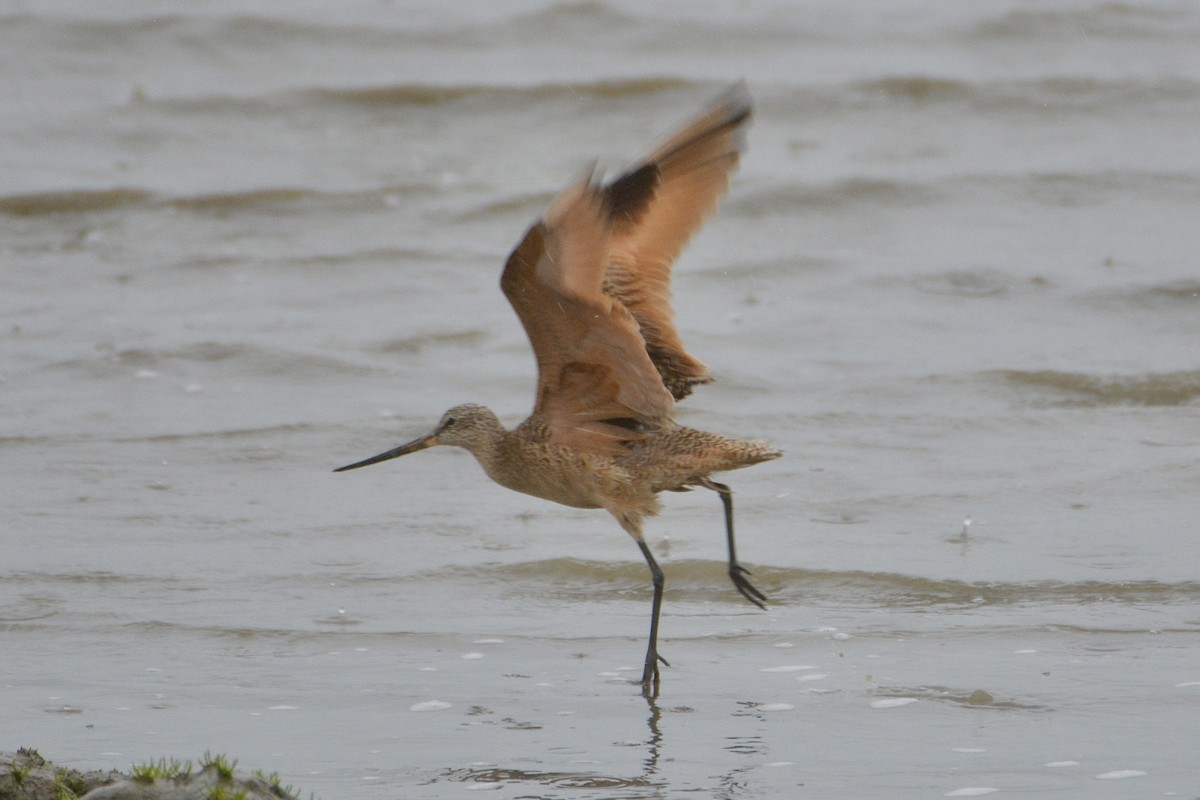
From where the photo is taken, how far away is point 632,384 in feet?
18.7

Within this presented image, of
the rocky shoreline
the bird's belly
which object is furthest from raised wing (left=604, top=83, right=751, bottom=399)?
the rocky shoreline

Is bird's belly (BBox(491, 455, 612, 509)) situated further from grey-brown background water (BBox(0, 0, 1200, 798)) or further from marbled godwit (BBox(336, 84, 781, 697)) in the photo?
grey-brown background water (BBox(0, 0, 1200, 798))

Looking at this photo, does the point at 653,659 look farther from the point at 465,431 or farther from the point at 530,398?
the point at 530,398

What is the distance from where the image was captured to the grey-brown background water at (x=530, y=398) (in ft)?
15.9

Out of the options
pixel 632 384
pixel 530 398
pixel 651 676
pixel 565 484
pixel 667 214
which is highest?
pixel 667 214

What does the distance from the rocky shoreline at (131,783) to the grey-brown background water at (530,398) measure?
0.51m

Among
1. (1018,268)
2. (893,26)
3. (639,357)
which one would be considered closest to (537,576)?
(639,357)

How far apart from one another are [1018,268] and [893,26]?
266 inches

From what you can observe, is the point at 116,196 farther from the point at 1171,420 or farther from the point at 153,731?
the point at 153,731

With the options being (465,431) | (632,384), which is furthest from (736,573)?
(465,431)

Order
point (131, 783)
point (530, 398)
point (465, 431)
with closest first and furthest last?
point (131, 783), point (465, 431), point (530, 398)

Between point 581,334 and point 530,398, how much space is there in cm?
343

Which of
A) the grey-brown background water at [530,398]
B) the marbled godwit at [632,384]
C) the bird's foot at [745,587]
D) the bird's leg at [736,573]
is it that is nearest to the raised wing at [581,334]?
the marbled godwit at [632,384]

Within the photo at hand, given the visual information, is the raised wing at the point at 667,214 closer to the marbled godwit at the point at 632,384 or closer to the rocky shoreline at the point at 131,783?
the marbled godwit at the point at 632,384
